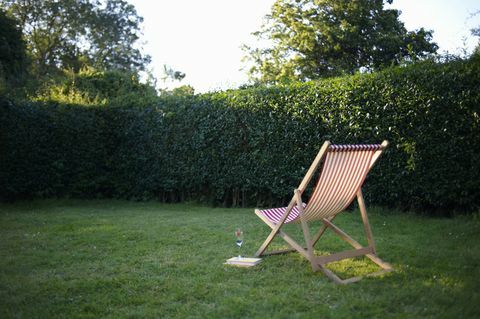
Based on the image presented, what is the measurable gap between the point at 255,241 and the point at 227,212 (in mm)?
3342

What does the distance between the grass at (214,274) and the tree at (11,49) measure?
50.9 feet

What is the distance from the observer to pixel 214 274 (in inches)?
168

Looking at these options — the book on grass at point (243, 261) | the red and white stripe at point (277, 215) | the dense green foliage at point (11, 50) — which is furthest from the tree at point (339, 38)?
the book on grass at point (243, 261)

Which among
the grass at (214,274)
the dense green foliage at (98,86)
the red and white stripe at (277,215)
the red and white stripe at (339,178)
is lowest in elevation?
the grass at (214,274)

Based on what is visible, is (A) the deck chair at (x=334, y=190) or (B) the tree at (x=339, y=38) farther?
(B) the tree at (x=339, y=38)

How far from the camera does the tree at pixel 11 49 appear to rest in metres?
20.0

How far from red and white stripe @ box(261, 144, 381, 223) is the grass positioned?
25.1 inches

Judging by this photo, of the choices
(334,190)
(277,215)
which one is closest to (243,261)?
(277,215)

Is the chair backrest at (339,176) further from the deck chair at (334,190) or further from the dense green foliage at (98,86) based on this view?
the dense green foliage at (98,86)

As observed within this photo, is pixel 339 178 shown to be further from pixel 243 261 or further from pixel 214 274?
pixel 214 274

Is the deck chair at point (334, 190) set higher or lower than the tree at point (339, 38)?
lower

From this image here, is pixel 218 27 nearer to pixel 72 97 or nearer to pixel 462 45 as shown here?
pixel 72 97

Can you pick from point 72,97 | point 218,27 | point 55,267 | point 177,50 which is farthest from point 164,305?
point 177,50

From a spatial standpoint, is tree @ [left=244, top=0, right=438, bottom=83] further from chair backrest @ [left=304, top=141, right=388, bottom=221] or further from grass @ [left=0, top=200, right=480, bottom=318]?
chair backrest @ [left=304, top=141, right=388, bottom=221]
